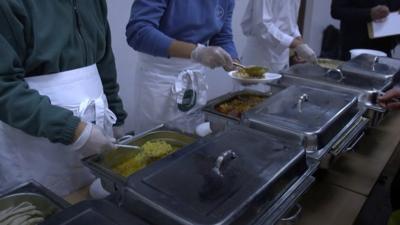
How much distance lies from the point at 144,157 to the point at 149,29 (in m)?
0.52

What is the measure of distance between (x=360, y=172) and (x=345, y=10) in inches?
63.2

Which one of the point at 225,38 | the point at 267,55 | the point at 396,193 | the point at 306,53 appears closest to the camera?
the point at 396,193

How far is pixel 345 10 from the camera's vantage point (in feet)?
7.50

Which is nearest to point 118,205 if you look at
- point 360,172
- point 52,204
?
point 52,204

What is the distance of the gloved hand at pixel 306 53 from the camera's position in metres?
1.86

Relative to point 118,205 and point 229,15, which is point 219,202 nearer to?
point 118,205

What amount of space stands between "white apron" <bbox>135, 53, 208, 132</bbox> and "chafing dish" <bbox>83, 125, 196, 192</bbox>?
33 cm

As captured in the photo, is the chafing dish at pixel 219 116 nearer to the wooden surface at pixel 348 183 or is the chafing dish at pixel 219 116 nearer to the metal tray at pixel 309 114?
the metal tray at pixel 309 114

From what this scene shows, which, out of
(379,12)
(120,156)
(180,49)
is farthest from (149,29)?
(379,12)

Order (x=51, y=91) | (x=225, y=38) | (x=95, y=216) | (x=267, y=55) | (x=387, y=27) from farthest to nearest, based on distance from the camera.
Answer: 1. (x=267, y=55)
2. (x=387, y=27)
3. (x=225, y=38)
4. (x=51, y=91)
5. (x=95, y=216)

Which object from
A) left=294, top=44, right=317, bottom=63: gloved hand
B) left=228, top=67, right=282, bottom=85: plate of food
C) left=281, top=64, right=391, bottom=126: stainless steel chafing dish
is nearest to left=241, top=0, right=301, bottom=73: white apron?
left=294, top=44, right=317, bottom=63: gloved hand

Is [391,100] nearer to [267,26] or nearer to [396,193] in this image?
[396,193]

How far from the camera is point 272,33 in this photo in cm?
206

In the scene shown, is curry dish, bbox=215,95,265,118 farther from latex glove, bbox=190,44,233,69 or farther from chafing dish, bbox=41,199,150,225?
chafing dish, bbox=41,199,150,225
